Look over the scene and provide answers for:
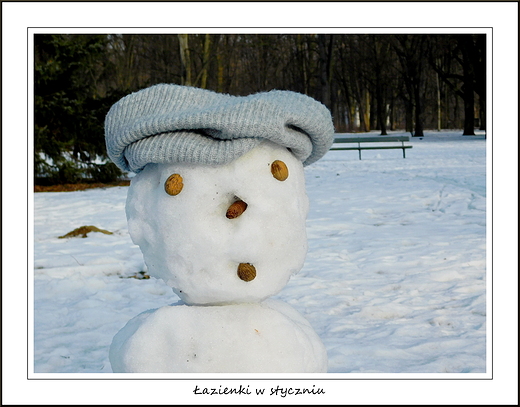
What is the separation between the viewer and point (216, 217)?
1.96 m

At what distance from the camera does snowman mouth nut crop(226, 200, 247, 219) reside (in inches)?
75.8

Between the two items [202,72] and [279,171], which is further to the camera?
[202,72]

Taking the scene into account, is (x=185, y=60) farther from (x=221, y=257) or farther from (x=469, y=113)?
(x=221, y=257)

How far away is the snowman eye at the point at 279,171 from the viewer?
1.99 m

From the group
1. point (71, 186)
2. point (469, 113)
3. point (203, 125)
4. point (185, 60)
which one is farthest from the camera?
point (469, 113)

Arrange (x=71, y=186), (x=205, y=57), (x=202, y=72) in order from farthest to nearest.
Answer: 1. (x=202, y=72)
2. (x=205, y=57)
3. (x=71, y=186)

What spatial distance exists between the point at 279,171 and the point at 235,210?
8.3 inches

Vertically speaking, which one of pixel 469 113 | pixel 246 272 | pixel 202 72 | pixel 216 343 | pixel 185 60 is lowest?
pixel 216 343

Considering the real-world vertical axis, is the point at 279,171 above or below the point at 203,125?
below

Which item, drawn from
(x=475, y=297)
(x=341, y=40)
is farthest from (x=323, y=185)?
(x=341, y=40)

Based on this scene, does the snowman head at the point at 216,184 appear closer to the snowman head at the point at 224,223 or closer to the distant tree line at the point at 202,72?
the snowman head at the point at 224,223

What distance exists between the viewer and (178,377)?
1979 millimetres

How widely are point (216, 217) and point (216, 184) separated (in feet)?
0.37

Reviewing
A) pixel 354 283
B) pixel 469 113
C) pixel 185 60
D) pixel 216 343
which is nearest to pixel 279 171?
pixel 216 343
